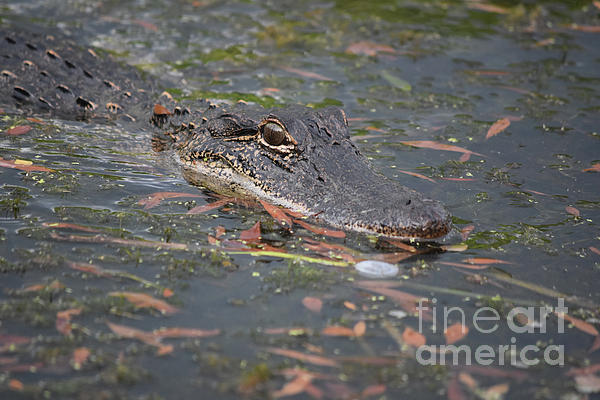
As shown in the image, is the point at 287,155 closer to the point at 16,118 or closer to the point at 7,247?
the point at 7,247

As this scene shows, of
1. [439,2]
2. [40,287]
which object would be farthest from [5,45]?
[439,2]

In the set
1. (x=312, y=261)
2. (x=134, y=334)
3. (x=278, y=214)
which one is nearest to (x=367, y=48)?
(x=278, y=214)

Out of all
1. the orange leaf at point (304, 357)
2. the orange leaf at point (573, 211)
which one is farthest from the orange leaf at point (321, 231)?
the orange leaf at point (573, 211)

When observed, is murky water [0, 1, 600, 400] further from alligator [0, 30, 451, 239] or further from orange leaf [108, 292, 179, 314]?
alligator [0, 30, 451, 239]

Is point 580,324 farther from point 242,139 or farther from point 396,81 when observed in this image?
point 396,81

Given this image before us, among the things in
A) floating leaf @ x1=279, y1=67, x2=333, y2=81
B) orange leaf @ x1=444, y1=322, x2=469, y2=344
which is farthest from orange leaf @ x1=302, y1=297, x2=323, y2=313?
floating leaf @ x1=279, y1=67, x2=333, y2=81

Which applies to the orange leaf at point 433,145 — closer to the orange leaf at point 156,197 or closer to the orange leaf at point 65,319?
the orange leaf at point 156,197
